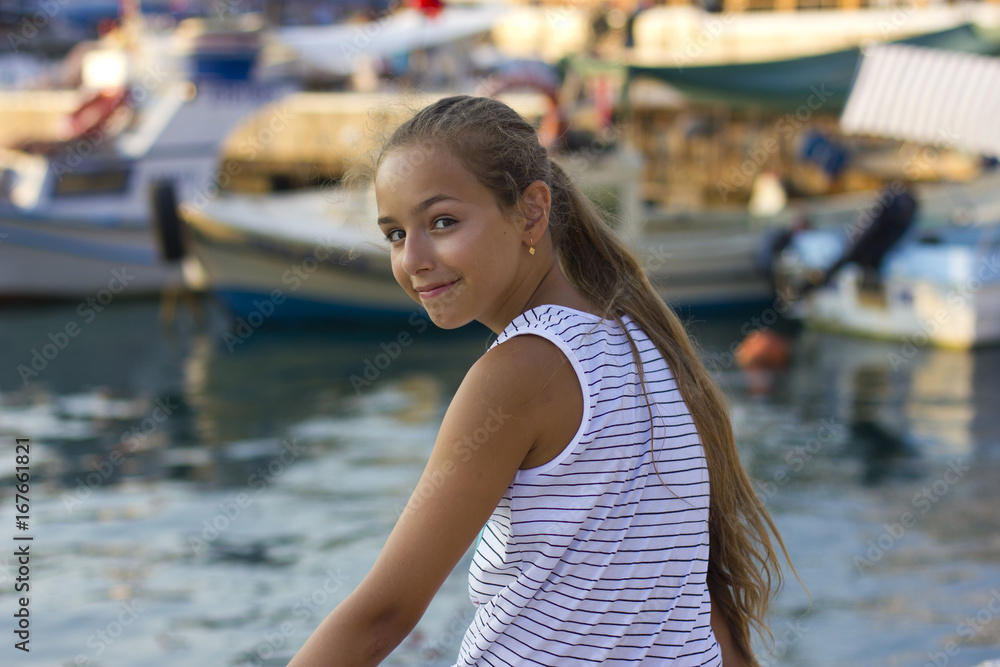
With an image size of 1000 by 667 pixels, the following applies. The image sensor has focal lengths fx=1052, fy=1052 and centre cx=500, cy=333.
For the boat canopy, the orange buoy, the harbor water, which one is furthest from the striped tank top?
the boat canopy

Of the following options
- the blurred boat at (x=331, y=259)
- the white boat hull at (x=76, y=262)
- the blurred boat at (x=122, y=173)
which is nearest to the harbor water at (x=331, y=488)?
the blurred boat at (x=331, y=259)

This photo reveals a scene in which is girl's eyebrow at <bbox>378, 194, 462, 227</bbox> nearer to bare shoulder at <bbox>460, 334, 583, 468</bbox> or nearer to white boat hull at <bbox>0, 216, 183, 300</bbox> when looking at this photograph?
bare shoulder at <bbox>460, 334, 583, 468</bbox>

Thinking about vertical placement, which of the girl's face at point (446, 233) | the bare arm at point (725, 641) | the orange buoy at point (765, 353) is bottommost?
the orange buoy at point (765, 353)

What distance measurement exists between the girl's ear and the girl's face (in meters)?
0.02

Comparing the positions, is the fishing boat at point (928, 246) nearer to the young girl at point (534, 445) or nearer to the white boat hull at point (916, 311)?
the white boat hull at point (916, 311)

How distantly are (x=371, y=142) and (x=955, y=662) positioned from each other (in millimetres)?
3226

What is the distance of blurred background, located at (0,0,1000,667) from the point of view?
4547 mm

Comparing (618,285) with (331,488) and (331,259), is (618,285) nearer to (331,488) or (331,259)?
(331,488)

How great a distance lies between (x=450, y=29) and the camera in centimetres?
1969

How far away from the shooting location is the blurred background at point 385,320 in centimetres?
455

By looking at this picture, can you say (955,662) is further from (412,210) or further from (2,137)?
(2,137)

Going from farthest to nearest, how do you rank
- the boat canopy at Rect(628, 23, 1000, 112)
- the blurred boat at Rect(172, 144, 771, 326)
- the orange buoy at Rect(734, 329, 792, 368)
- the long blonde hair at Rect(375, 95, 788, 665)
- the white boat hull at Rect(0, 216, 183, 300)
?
the white boat hull at Rect(0, 216, 183, 300) < the boat canopy at Rect(628, 23, 1000, 112) < the blurred boat at Rect(172, 144, 771, 326) < the orange buoy at Rect(734, 329, 792, 368) < the long blonde hair at Rect(375, 95, 788, 665)

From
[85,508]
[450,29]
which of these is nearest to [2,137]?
[450,29]

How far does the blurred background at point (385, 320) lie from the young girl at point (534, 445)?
24 centimetres
